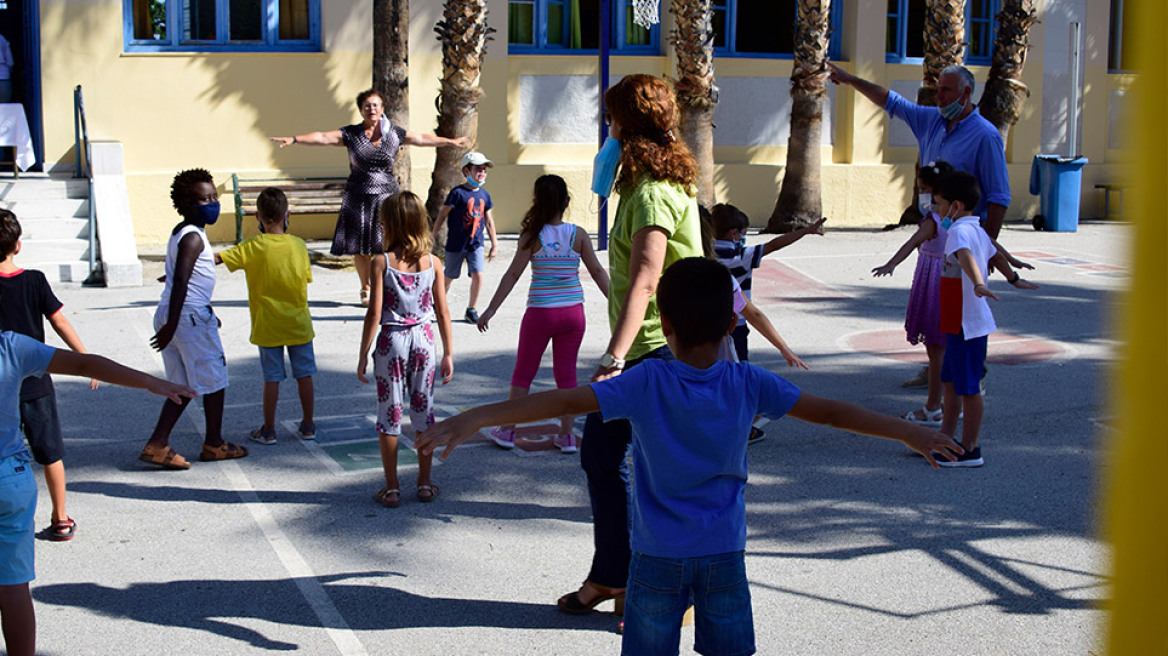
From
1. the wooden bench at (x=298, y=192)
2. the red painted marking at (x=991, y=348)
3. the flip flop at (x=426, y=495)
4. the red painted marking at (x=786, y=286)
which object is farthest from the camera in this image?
the wooden bench at (x=298, y=192)

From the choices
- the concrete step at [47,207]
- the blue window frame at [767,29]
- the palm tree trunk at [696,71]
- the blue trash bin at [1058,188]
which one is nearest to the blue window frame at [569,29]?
the palm tree trunk at [696,71]

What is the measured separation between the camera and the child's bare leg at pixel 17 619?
3.83 m

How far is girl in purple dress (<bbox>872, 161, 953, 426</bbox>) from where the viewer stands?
7398 mm

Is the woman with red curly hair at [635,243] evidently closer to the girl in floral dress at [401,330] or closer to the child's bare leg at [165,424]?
the girl in floral dress at [401,330]

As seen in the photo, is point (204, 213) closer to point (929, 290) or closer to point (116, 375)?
point (116, 375)

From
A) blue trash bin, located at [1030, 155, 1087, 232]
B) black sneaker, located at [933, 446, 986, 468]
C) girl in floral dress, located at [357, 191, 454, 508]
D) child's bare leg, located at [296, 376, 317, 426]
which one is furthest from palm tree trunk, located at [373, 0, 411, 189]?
blue trash bin, located at [1030, 155, 1087, 232]

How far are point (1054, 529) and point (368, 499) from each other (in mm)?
3302

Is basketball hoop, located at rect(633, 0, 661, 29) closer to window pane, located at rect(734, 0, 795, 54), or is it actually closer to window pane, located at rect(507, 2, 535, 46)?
window pane, located at rect(507, 2, 535, 46)

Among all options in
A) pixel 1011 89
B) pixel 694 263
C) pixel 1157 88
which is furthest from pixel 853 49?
pixel 1157 88

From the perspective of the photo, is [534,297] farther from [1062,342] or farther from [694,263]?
[1062,342]

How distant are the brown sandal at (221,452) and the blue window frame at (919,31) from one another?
15.3 metres

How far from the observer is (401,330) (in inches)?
231

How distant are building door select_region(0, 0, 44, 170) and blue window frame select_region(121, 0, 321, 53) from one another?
43.7 inches

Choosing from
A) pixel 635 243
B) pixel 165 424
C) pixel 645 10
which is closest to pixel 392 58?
pixel 645 10
